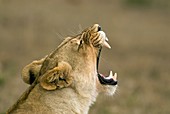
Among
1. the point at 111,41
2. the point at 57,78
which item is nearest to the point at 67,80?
the point at 57,78

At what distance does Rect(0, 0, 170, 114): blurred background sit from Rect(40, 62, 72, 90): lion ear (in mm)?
2926

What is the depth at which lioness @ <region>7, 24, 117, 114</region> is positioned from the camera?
4.61 metres

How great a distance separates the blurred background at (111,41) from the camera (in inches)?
356

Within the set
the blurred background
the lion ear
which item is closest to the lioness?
Answer: the lion ear

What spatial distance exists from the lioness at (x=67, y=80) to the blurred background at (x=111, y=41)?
266 centimetres

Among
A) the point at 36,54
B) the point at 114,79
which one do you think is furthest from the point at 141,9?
the point at 114,79

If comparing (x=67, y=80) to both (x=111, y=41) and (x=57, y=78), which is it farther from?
(x=111, y=41)

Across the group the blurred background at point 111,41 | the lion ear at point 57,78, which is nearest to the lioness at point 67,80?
the lion ear at point 57,78

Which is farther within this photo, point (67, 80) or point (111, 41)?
point (111, 41)

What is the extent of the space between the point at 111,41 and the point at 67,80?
10.8 m

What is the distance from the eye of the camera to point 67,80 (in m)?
4.62

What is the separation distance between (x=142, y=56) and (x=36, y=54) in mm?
2361

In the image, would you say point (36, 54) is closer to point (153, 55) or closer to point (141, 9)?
point (153, 55)

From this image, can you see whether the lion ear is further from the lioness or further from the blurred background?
the blurred background
